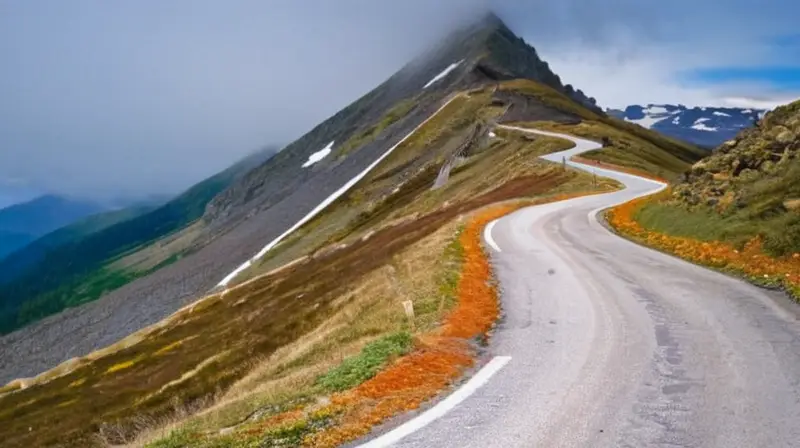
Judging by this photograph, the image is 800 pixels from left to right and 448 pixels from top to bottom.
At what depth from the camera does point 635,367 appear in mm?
10305

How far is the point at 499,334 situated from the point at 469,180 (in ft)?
187

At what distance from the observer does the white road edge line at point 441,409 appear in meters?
7.73

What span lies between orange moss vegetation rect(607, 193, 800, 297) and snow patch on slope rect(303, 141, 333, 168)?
147 metres

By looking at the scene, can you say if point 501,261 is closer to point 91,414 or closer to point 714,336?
point 714,336

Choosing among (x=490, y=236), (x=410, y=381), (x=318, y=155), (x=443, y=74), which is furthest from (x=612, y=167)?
(x=443, y=74)

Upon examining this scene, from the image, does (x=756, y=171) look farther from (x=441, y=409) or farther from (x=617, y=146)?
(x=617, y=146)

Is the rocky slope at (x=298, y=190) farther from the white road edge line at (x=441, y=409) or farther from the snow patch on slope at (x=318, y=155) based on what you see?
the white road edge line at (x=441, y=409)

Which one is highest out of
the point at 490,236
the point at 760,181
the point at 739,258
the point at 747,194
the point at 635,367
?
the point at 490,236

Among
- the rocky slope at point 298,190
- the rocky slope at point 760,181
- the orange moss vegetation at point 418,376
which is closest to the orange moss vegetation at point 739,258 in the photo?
the rocky slope at point 760,181

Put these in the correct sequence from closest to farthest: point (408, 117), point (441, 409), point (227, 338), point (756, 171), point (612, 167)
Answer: point (441, 409) → point (756, 171) → point (227, 338) → point (612, 167) → point (408, 117)

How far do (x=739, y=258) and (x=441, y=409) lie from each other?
46.7 feet

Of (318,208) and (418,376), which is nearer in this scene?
(418,376)

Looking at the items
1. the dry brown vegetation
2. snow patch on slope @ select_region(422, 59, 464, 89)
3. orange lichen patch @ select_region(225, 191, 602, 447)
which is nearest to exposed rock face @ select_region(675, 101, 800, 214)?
orange lichen patch @ select_region(225, 191, 602, 447)

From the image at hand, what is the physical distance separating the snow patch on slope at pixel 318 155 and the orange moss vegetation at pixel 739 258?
146699 mm
